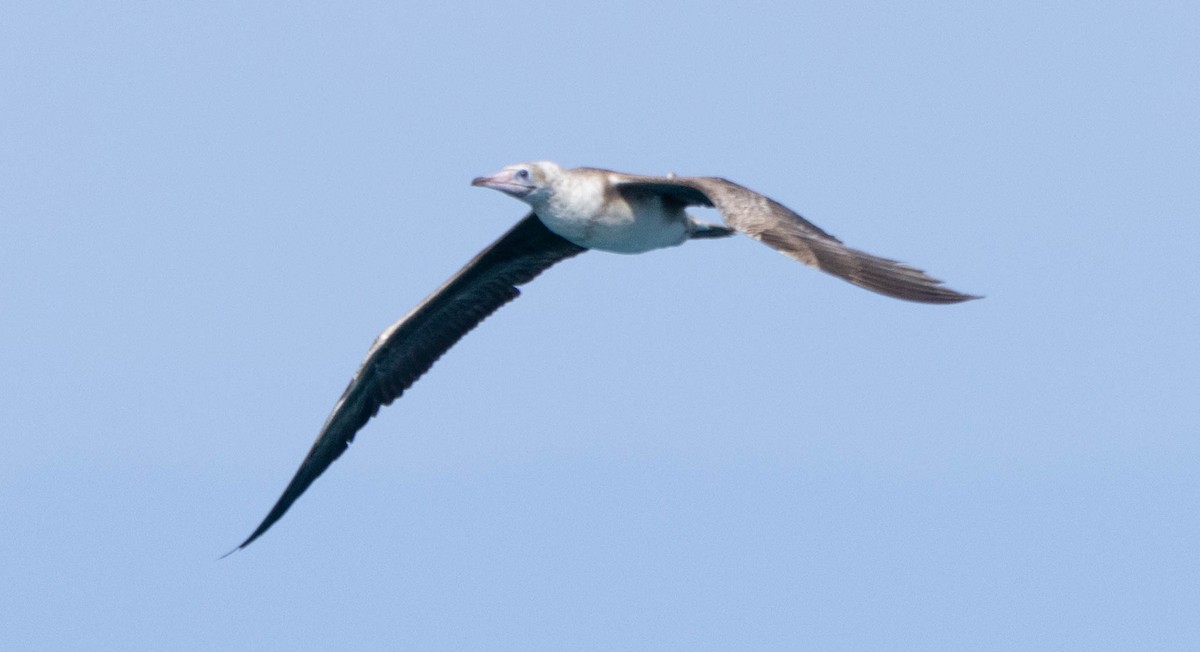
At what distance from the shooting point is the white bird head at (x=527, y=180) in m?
17.6

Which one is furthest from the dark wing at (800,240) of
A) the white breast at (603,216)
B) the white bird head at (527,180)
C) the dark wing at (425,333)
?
the dark wing at (425,333)

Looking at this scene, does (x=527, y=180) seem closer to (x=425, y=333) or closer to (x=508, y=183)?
(x=508, y=183)

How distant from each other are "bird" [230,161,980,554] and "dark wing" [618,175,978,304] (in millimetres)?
10

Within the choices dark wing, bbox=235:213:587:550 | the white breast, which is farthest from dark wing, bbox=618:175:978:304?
dark wing, bbox=235:213:587:550

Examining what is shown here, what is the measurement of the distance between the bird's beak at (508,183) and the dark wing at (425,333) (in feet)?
6.94

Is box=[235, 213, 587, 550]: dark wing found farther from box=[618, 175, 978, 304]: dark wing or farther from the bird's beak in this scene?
box=[618, 175, 978, 304]: dark wing

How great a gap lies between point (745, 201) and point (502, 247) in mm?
4387

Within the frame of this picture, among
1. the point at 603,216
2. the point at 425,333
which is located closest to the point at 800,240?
the point at 603,216

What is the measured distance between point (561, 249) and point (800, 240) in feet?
16.6

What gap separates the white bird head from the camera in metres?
17.6

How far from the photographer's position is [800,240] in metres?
15.5

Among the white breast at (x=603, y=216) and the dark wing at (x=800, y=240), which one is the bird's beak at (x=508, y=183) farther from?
the dark wing at (x=800, y=240)

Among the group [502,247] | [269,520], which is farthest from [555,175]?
[269,520]

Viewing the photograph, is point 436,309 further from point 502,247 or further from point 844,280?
point 844,280
